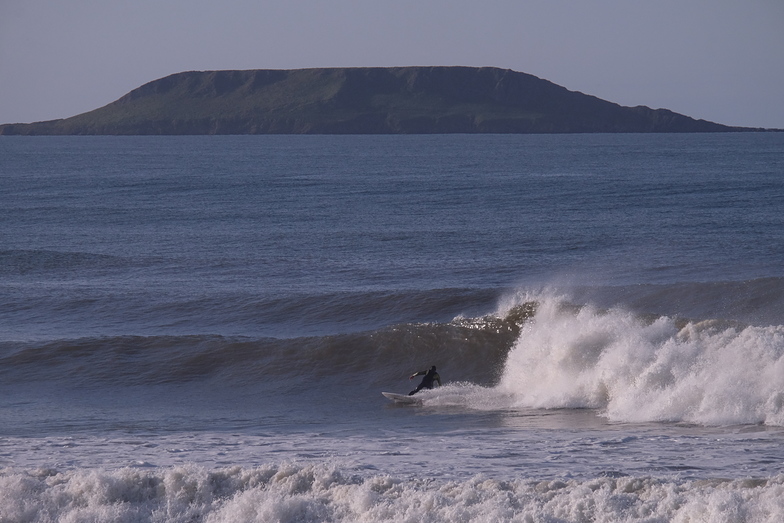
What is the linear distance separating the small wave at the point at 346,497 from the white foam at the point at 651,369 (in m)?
4.02

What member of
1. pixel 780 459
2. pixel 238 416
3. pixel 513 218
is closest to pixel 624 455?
pixel 780 459

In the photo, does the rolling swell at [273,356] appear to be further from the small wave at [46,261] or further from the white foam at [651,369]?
the small wave at [46,261]

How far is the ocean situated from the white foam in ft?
0.15

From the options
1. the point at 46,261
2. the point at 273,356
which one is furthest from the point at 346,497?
the point at 46,261

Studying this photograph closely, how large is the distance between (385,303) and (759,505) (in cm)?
1447

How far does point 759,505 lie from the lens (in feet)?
29.9

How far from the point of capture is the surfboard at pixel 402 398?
16047mm

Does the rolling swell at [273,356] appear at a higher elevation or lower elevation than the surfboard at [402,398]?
higher

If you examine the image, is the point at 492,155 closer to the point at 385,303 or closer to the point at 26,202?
the point at 26,202

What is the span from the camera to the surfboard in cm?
1605

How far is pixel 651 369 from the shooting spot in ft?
49.1

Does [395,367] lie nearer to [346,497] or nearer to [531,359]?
[531,359]

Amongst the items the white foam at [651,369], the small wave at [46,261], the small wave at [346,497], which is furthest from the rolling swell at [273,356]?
the small wave at [46,261]

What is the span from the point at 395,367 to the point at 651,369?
5.91m
